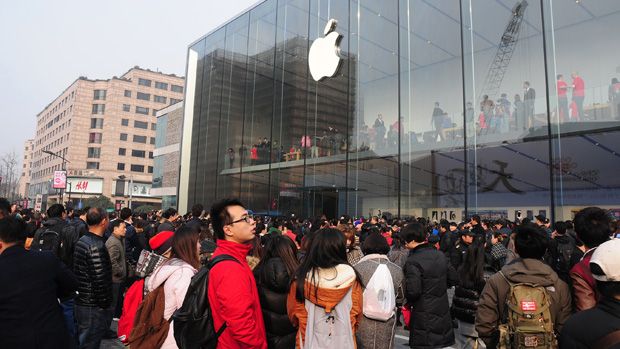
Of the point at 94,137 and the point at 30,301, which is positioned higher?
the point at 94,137

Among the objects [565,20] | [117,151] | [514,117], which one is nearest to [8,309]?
[514,117]

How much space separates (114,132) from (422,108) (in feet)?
236

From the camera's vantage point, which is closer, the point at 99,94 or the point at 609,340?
the point at 609,340

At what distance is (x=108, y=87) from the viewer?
76.2 m

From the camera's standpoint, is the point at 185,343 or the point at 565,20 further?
the point at 565,20

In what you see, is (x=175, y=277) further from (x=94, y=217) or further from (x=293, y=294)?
(x=94, y=217)

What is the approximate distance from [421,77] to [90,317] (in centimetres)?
1564

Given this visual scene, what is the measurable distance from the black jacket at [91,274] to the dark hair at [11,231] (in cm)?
136

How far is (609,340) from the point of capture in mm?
1774

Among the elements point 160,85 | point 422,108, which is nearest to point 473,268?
point 422,108

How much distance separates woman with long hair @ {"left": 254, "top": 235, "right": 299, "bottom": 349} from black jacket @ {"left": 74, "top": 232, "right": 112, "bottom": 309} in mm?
2385

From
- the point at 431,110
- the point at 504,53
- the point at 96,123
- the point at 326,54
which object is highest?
the point at 96,123

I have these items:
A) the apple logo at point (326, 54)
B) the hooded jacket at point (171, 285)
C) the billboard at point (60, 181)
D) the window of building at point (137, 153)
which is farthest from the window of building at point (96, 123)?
the hooded jacket at point (171, 285)

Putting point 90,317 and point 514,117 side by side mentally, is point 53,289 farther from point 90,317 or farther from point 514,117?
point 514,117
